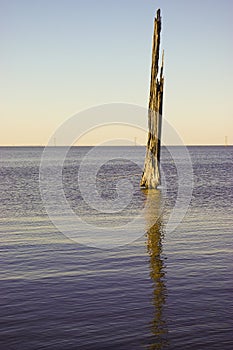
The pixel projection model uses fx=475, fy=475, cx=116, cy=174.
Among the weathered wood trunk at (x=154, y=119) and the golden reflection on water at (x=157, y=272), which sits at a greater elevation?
the weathered wood trunk at (x=154, y=119)

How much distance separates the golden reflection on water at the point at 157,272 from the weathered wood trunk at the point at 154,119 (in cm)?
1302

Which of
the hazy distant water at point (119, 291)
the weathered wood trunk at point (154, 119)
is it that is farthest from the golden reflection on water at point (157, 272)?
the weathered wood trunk at point (154, 119)

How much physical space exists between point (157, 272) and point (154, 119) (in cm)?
3065

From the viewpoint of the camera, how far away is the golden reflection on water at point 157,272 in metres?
10.1

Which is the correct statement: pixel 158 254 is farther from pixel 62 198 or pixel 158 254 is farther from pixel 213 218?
pixel 62 198

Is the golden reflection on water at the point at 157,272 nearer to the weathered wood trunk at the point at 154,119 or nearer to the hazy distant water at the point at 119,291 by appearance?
the hazy distant water at the point at 119,291

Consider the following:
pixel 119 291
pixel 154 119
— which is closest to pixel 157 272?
pixel 119 291

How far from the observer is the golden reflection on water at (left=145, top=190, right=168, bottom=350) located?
33.0 ft

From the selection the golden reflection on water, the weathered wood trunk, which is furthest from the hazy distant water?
the weathered wood trunk

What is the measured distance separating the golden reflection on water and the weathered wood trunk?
13024 mm

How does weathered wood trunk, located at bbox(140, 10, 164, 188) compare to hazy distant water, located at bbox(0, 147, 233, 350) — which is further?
weathered wood trunk, located at bbox(140, 10, 164, 188)

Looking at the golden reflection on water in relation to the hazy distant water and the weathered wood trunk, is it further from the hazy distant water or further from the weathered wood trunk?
the weathered wood trunk

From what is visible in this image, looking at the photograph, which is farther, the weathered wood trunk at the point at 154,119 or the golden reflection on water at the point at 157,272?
the weathered wood trunk at the point at 154,119

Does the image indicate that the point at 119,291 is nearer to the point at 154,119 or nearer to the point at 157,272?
the point at 157,272
